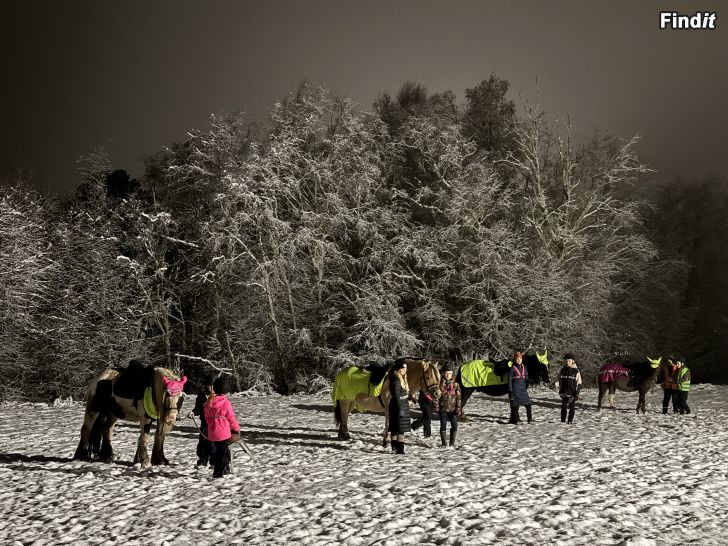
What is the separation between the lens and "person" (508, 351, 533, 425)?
55.9ft

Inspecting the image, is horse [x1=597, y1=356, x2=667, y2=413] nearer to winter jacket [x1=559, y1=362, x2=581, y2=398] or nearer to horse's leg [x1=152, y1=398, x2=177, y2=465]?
winter jacket [x1=559, y1=362, x2=581, y2=398]

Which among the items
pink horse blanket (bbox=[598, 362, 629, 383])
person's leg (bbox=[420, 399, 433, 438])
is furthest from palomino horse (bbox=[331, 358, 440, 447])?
pink horse blanket (bbox=[598, 362, 629, 383])

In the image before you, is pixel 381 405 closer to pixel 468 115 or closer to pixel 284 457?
Answer: pixel 284 457

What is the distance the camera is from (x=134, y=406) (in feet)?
38.8

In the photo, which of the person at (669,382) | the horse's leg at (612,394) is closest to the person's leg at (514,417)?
the horse's leg at (612,394)

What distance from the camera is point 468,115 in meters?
34.8

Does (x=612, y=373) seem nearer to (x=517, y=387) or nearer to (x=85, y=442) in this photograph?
(x=517, y=387)

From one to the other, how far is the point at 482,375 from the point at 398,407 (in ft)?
17.5

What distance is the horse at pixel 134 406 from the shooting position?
11.3m

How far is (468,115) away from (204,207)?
1371 cm

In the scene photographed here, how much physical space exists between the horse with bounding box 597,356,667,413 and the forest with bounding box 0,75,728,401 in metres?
7.18

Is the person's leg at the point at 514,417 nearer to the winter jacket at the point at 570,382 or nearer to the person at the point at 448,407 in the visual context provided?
the winter jacket at the point at 570,382

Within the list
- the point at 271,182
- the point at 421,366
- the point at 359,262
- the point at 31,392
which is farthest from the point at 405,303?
the point at 31,392

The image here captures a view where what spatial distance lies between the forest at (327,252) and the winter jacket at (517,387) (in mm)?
9450
